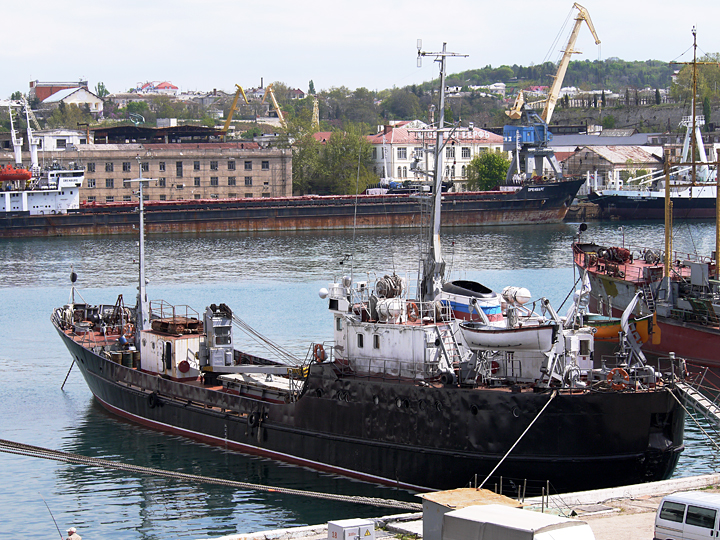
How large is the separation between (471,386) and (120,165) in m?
96.8

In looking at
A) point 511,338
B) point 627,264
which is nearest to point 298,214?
point 627,264

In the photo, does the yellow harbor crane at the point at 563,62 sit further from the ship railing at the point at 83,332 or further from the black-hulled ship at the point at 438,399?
the black-hulled ship at the point at 438,399

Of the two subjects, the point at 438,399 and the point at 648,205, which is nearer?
the point at 438,399

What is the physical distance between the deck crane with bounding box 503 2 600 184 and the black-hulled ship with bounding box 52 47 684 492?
83878 mm

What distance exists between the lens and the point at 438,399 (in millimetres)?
22531

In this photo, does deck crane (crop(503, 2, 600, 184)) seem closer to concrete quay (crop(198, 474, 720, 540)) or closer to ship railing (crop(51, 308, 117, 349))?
ship railing (crop(51, 308, 117, 349))

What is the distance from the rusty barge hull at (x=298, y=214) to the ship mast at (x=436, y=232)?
6866 cm

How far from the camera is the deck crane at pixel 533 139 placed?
11350 centimetres

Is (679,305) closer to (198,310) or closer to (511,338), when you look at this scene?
(511,338)

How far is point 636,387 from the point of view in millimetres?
21953

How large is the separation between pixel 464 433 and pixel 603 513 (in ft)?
15.0

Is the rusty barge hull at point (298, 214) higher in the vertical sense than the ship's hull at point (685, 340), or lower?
higher

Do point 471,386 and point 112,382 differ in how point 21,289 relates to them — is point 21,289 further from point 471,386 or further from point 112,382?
point 471,386

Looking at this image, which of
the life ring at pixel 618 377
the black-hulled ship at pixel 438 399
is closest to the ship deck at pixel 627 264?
the black-hulled ship at pixel 438 399
